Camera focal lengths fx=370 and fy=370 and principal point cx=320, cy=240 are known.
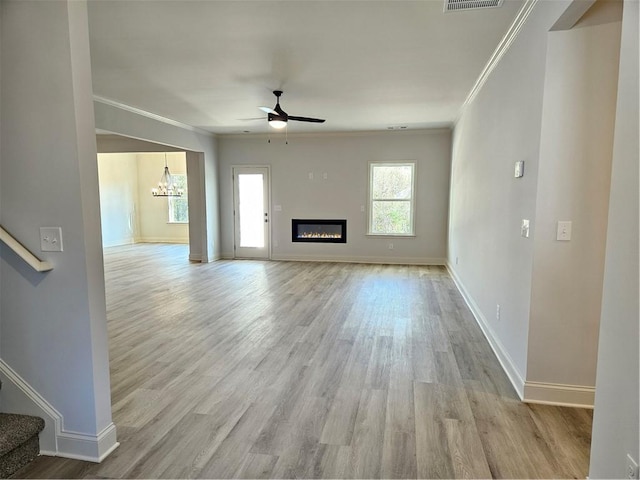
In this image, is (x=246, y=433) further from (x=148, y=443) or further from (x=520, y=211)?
(x=520, y=211)

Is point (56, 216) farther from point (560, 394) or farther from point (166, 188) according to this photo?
point (166, 188)

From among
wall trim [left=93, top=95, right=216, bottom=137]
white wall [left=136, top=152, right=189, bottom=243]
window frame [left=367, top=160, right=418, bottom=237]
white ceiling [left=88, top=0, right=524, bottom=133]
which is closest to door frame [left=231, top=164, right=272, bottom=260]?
wall trim [left=93, top=95, right=216, bottom=137]

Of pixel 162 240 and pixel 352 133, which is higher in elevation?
pixel 352 133

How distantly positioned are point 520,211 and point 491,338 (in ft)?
4.35

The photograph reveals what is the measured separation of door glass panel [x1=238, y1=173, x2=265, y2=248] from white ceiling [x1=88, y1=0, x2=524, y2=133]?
268 centimetres

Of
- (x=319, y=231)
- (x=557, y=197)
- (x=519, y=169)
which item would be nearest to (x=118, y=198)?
(x=319, y=231)

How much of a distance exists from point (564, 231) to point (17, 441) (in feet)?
10.4

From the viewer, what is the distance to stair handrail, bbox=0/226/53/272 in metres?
1.76

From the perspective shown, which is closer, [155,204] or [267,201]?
[267,201]

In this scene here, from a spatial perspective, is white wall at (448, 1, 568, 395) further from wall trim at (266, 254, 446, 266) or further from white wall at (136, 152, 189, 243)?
white wall at (136, 152, 189, 243)

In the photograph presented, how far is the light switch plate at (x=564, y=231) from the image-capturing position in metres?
2.25

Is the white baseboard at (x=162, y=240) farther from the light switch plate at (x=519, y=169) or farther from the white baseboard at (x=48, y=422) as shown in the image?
the light switch plate at (x=519, y=169)

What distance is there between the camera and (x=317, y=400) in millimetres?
2453

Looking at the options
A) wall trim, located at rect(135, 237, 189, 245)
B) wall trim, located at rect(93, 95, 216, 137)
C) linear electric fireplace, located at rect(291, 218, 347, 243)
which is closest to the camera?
wall trim, located at rect(93, 95, 216, 137)
